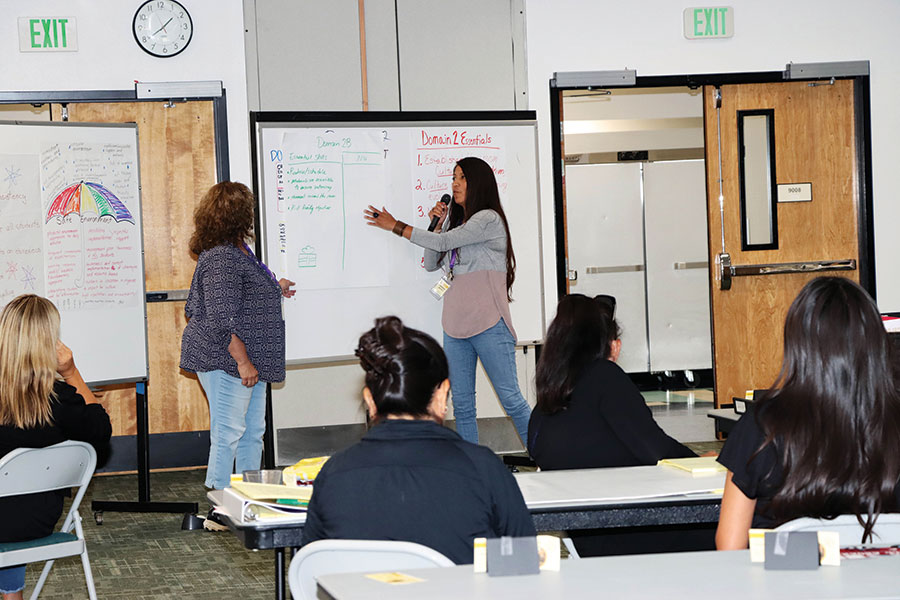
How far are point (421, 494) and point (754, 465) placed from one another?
24.6 inches

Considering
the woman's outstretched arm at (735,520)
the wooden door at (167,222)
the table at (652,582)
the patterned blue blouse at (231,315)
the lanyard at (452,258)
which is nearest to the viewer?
the table at (652,582)

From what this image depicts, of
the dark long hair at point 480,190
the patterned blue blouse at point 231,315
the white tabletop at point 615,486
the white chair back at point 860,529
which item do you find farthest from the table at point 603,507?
the dark long hair at point 480,190

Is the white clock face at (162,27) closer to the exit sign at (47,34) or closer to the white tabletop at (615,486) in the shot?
the exit sign at (47,34)

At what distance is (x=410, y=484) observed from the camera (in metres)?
1.82

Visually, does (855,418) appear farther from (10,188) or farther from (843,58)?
(843,58)

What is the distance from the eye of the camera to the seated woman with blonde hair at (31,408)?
296cm

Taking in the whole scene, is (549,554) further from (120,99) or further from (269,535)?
(120,99)

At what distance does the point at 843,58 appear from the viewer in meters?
6.19

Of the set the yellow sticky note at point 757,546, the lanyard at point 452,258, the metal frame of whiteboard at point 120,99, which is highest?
the metal frame of whiteboard at point 120,99

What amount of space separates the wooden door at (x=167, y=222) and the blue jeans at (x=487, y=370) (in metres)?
1.67

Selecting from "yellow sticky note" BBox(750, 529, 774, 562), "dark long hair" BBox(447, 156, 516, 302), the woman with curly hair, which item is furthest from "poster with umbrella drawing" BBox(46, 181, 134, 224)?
"yellow sticky note" BBox(750, 529, 774, 562)

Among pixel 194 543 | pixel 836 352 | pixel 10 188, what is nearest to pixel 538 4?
pixel 10 188

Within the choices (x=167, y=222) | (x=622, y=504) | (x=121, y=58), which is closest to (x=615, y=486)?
(x=622, y=504)

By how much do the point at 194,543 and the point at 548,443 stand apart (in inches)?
83.9
